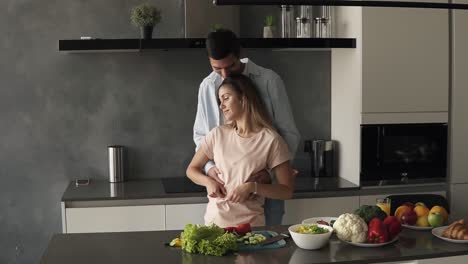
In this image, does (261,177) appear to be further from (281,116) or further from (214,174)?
(281,116)

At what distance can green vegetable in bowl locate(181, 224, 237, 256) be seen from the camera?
2389 mm

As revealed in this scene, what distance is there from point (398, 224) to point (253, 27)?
2.16m

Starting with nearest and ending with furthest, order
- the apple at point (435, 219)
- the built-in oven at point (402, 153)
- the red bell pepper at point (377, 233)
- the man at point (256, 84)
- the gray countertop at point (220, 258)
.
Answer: the gray countertop at point (220, 258) < the red bell pepper at point (377, 233) < the apple at point (435, 219) < the man at point (256, 84) < the built-in oven at point (402, 153)

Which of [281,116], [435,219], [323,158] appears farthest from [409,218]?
[323,158]

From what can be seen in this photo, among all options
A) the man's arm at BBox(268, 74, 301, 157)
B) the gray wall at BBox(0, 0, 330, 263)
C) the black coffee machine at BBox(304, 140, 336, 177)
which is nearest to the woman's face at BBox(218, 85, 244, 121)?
the man's arm at BBox(268, 74, 301, 157)

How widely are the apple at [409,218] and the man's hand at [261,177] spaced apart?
652mm

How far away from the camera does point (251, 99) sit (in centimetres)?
306

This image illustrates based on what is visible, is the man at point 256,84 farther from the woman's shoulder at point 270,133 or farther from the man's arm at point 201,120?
the woman's shoulder at point 270,133

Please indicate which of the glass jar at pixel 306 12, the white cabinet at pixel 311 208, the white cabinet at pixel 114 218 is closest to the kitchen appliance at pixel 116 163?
the white cabinet at pixel 114 218

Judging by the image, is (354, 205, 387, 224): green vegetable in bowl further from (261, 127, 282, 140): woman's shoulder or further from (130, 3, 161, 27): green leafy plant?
(130, 3, 161, 27): green leafy plant

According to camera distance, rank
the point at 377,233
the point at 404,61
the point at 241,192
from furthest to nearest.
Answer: the point at 404,61 → the point at 241,192 → the point at 377,233

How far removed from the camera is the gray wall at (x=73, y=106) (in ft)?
13.6

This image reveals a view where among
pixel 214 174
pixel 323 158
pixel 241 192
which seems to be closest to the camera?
pixel 241 192

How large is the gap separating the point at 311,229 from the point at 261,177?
610 millimetres
